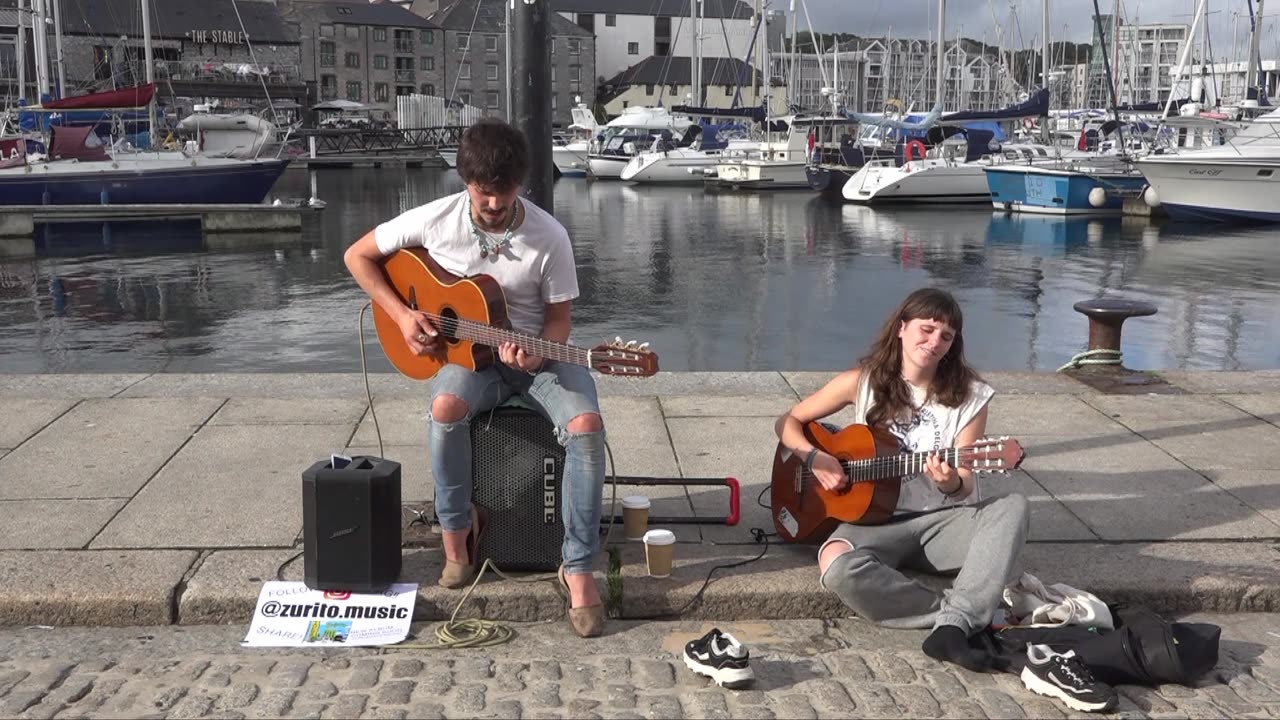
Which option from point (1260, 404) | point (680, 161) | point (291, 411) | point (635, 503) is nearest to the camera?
point (635, 503)

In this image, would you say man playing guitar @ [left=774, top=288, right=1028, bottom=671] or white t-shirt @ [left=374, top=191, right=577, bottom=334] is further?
white t-shirt @ [left=374, top=191, right=577, bottom=334]

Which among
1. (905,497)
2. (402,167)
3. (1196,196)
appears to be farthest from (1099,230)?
(402,167)

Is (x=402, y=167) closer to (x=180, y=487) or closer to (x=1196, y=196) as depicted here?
(x=1196, y=196)

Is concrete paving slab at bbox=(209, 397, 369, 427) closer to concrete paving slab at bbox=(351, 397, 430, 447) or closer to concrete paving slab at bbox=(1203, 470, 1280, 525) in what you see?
concrete paving slab at bbox=(351, 397, 430, 447)

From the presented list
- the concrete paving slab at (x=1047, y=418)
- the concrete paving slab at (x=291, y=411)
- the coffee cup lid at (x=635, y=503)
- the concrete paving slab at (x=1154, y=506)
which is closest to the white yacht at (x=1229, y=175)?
the concrete paving slab at (x=1047, y=418)

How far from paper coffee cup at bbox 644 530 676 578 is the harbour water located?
26.9 feet

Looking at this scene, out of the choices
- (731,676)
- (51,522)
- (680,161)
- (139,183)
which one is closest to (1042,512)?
(731,676)

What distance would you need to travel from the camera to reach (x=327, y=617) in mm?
4598

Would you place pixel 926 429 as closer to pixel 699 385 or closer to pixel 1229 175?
pixel 699 385

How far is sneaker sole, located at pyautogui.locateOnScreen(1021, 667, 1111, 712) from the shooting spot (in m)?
3.97

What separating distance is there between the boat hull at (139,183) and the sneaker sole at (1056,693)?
107 ft

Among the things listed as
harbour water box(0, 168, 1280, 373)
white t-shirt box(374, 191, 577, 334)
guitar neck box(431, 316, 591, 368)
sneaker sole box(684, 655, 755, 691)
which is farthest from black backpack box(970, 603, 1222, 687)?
harbour water box(0, 168, 1280, 373)

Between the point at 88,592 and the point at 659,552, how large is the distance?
2.09 meters

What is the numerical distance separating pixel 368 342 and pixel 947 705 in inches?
468
